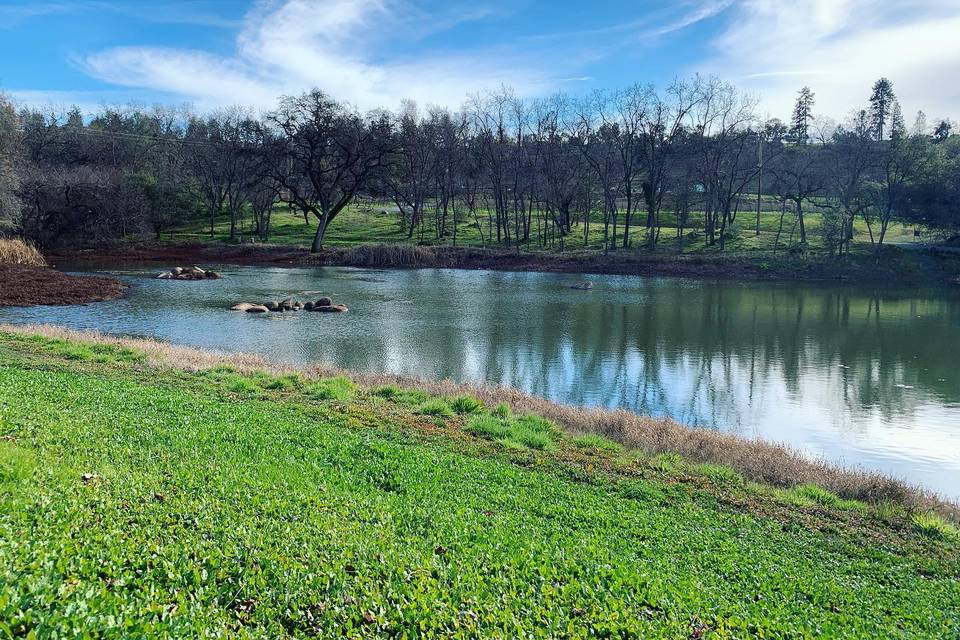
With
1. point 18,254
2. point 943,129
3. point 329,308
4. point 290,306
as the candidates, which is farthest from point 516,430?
point 943,129

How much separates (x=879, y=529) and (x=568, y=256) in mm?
51745

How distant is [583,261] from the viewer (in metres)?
59.2

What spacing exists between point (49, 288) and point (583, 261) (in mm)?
39781

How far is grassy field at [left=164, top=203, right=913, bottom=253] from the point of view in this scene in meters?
62.6

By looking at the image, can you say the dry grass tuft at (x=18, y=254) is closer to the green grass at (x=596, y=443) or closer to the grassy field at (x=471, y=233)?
the grassy field at (x=471, y=233)

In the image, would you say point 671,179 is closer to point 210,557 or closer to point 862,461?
point 862,461

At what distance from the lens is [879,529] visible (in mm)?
9703

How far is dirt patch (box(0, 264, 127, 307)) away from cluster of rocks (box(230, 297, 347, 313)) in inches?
311

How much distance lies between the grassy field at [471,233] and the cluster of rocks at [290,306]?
103 feet

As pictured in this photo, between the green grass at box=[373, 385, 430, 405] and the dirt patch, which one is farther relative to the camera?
the dirt patch

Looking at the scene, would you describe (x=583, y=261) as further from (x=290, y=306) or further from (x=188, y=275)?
(x=188, y=275)

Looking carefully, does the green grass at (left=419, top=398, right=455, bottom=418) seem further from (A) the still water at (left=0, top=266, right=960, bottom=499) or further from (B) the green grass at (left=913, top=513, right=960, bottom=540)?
(B) the green grass at (left=913, top=513, right=960, bottom=540)

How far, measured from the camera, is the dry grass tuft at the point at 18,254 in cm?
4659

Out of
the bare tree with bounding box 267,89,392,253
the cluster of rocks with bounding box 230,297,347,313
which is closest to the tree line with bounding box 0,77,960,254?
the bare tree with bounding box 267,89,392,253
